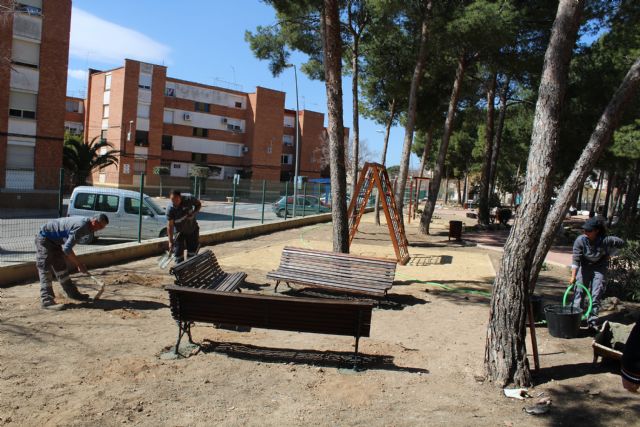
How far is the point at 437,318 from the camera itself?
7.33 m

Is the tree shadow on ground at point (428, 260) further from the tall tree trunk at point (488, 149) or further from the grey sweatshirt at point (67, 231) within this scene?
the tall tree trunk at point (488, 149)

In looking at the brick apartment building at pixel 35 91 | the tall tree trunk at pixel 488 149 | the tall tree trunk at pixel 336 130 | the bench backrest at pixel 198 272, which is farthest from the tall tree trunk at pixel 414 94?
the brick apartment building at pixel 35 91

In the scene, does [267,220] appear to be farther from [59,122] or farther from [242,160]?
[242,160]

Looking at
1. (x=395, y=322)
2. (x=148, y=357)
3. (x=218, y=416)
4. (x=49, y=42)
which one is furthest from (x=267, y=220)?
(x=49, y=42)

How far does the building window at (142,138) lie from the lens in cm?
4978

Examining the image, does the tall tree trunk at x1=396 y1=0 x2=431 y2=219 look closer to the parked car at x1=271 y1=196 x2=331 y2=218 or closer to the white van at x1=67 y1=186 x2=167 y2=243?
the parked car at x1=271 y1=196 x2=331 y2=218

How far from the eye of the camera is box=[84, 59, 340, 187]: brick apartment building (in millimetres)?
48781

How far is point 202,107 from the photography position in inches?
2215

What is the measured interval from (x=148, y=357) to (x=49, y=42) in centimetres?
2835

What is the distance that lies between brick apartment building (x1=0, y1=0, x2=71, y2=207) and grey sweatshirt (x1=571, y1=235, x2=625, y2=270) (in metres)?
26.6

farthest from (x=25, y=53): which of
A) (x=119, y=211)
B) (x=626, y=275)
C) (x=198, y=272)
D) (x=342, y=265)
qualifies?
(x=626, y=275)

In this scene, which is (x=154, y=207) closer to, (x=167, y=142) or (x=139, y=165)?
(x=139, y=165)

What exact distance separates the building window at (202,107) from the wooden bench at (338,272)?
5052 centimetres

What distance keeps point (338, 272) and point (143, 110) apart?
152ft
